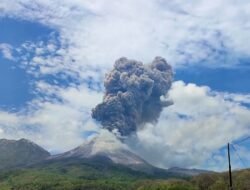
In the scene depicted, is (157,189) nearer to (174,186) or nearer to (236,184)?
(174,186)

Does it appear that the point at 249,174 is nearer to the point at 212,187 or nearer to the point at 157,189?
the point at 212,187

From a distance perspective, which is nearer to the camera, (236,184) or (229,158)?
(229,158)

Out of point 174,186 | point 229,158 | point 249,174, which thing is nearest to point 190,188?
point 174,186

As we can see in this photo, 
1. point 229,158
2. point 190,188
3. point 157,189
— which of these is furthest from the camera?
point 157,189

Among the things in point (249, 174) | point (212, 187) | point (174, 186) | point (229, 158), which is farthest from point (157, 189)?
point (229, 158)

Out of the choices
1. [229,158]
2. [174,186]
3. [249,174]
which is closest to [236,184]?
[249,174]

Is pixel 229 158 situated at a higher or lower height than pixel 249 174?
lower

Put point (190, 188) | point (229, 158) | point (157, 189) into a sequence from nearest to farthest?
point (229, 158), point (190, 188), point (157, 189)

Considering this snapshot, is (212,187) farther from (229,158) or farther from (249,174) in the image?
(229,158)

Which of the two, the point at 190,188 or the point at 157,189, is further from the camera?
the point at 157,189
